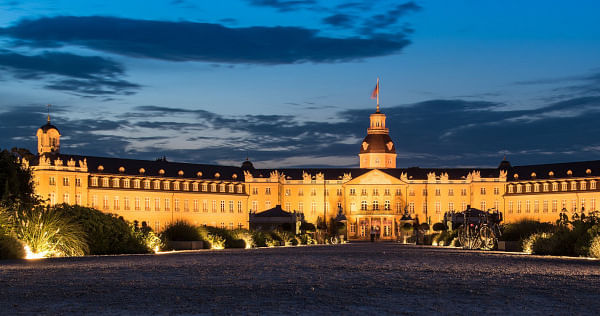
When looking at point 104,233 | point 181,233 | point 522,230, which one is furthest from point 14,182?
point 522,230

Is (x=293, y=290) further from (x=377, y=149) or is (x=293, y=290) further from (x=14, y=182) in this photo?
(x=377, y=149)

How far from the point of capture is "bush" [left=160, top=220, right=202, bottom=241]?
50.1 m

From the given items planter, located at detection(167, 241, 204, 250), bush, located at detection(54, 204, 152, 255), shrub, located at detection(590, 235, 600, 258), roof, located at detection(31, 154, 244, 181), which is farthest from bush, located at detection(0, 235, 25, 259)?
roof, located at detection(31, 154, 244, 181)

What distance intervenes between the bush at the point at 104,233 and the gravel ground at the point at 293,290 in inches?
498

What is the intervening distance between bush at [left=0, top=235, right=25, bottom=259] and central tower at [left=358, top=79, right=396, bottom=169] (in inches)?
5615

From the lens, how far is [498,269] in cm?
2523

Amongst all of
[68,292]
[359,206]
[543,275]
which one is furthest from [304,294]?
[359,206]

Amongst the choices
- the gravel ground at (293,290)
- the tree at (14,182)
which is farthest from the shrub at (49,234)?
the gravel ground at (293,290)

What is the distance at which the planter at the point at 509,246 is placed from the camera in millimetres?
47594

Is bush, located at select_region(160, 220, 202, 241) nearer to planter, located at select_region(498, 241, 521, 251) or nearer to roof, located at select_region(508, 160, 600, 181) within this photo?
planter, located at select_region(498, 241, 521, 251)

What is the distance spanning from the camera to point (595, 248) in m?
36.2

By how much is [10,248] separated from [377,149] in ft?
471

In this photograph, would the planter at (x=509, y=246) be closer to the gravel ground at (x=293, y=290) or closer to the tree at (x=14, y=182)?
the gravel ground at (x=293, y=290)

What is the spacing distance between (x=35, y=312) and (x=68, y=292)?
3.19 metres
